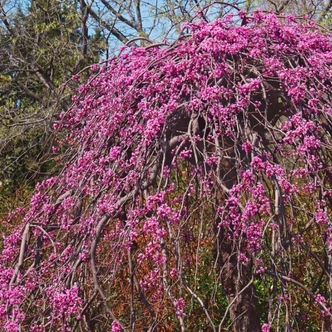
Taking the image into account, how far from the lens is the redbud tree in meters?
1.59

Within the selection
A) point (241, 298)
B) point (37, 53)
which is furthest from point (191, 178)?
point (37, 53)

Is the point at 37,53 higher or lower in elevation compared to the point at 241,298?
higher

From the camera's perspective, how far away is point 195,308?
11.9 ft

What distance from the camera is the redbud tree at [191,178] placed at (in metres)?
1.59

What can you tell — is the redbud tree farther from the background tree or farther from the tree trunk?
the background tree

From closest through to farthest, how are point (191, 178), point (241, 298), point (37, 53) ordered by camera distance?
point (191, 178) < point (241, 298) < point (37, 53)

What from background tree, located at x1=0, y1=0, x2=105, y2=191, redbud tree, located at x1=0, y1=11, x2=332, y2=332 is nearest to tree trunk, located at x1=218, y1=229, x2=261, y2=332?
redbud tree, located at x1=0, y1=11, x2=332, y2=332

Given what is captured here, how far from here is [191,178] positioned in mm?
1945

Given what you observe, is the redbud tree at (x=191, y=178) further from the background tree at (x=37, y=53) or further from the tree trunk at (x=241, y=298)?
the background tree at (x=37, y=53)

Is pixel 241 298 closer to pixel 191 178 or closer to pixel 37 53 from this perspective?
pixel 191 178

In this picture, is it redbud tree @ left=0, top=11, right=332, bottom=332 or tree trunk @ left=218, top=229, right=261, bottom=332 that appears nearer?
redbud tree @ left=0, top=11, right=332, bottom=332

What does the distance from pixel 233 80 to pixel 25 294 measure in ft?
3.13

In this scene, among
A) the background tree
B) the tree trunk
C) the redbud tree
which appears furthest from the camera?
the background tree

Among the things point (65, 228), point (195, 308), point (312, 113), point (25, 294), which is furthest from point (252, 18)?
point (195, 308)
